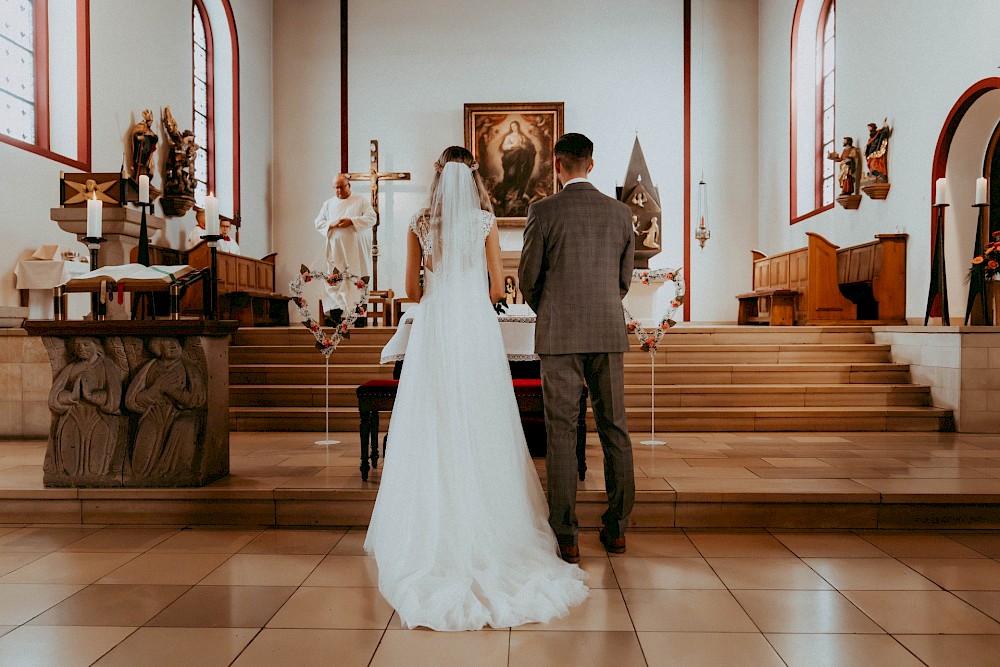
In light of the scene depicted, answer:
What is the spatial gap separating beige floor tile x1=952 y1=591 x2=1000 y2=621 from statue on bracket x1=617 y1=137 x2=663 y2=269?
8268mm

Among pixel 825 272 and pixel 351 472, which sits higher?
pixel 825 272

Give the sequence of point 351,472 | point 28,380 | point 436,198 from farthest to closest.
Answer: point 28,380 < point 351,472 < point 436,198

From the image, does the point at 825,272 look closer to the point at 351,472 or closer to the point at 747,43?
the point at 747,43

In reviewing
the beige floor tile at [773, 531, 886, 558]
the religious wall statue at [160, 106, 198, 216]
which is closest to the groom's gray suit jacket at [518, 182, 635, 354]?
the beige floor tile at [773, 531, 886, 558]

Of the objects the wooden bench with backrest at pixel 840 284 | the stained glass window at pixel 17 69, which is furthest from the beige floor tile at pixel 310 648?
the wooden bench with backrest at pixel 840 284

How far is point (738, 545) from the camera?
3551 mm

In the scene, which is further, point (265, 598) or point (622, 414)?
point (622, 414)

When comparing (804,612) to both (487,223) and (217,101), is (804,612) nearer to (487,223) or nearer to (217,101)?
(487,223)

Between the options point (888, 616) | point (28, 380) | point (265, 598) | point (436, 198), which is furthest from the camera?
point (28, 380)

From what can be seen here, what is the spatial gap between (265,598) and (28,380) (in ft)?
13.6

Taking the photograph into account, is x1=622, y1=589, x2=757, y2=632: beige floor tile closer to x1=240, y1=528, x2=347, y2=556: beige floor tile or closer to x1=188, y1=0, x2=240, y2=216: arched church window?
x1=240, y1=528, x2=347, y2=556: beige floor tile

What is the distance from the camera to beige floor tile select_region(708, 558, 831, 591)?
297cm

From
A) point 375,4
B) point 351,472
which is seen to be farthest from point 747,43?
point 351,472

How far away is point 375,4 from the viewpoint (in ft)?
43.0
